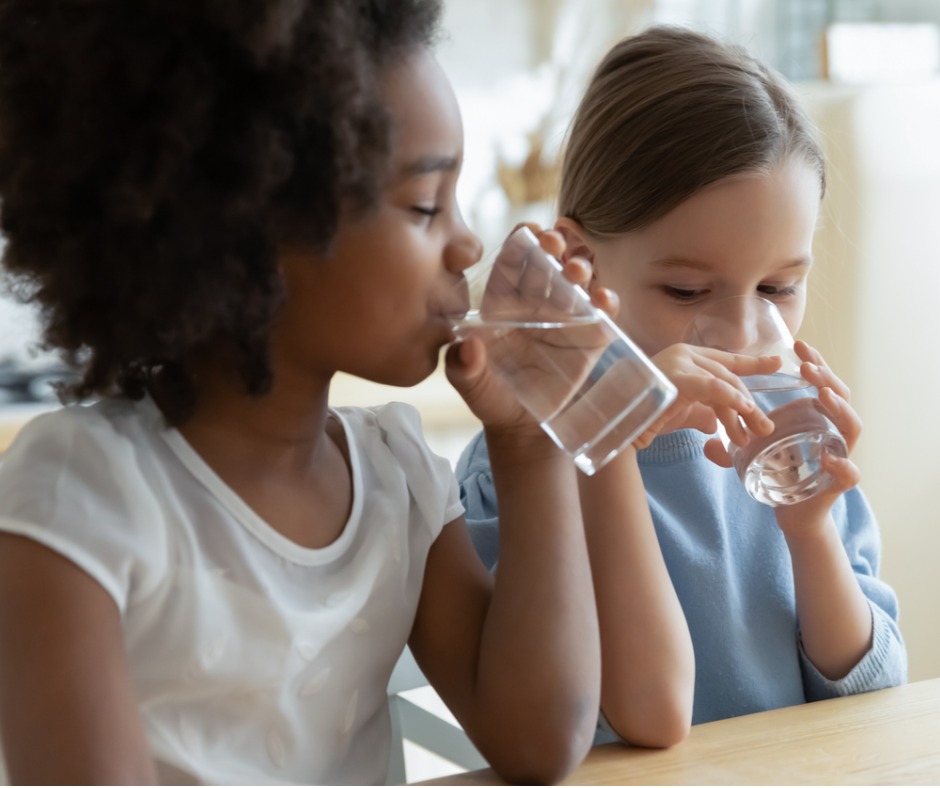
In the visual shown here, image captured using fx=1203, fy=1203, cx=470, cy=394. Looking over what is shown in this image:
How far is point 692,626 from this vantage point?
1241 millimetres

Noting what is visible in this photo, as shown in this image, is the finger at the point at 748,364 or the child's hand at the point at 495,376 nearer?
the child's hand at the point at 495,376

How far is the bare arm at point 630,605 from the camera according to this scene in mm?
1012

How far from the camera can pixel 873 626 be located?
1195 millimetres

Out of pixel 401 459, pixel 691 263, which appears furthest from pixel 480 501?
pixel 691 263

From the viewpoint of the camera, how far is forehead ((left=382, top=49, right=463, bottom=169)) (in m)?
0.86

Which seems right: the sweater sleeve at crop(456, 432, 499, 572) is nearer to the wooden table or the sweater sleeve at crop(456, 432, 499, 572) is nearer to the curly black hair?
the wooden table

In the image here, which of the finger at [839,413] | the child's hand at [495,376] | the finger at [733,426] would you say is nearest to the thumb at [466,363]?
the child's hand at [495,376]

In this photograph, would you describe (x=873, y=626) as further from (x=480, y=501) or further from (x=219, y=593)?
(x=219, y=593)

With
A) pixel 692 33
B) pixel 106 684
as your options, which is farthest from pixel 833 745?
pixel 692 33

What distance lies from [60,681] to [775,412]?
24.2 inches

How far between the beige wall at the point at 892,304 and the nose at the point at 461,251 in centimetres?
118

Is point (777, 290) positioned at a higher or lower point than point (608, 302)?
lower

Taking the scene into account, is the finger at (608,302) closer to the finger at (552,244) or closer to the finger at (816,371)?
the finger at (552,244)

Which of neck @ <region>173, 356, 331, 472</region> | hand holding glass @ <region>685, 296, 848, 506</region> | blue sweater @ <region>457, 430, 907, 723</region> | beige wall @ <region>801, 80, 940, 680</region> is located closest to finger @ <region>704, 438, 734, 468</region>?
hand holding glass @ <region>685, 296, 848, 506</region>
